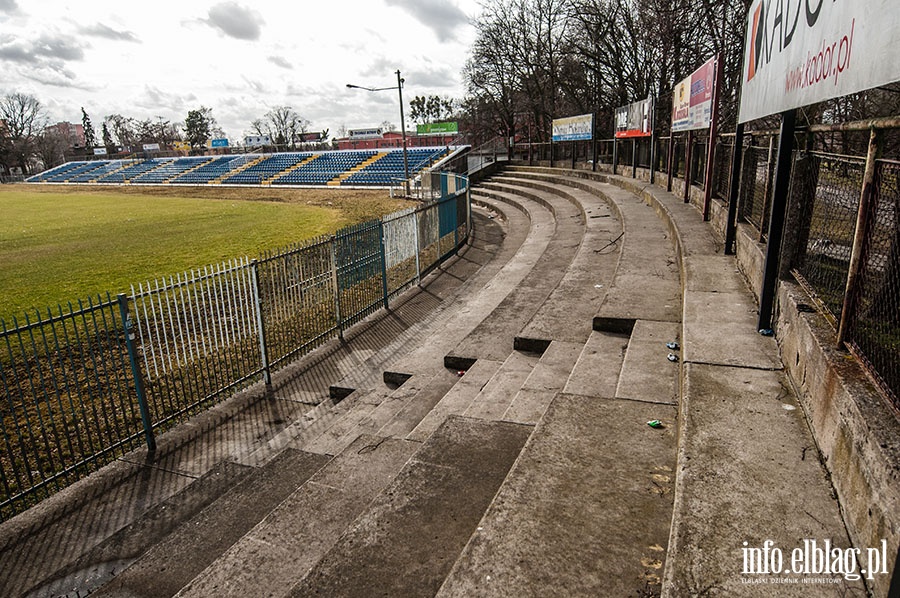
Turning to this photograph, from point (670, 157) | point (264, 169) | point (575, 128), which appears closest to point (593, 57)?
point (575, 128)

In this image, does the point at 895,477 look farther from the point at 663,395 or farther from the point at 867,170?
the point at 663,395

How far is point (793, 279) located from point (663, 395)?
1524 mm

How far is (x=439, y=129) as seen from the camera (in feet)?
197

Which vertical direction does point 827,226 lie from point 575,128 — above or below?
below

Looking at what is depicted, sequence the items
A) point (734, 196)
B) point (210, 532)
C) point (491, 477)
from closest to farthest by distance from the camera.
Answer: point (491, 477) → point (210, 532) → point (734, 196)

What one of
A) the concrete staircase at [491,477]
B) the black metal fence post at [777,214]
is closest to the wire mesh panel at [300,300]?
the concrete staircase at [491,477]

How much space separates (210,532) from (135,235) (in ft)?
67.2

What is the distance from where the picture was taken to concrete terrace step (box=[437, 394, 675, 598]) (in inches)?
99.4

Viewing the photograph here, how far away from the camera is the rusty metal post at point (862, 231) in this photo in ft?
9.43

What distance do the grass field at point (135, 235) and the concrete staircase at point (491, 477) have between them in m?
6.94

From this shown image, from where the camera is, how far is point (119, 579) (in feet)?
11.3

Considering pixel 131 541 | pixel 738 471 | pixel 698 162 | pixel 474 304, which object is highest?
pixel 698 162

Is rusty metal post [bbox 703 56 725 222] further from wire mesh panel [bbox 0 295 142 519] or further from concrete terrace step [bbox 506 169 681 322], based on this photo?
wire mesh panel [bbox 0 295 142 519]

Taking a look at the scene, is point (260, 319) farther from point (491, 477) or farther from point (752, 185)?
point (752, 185)
